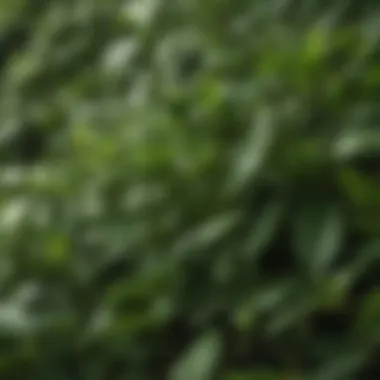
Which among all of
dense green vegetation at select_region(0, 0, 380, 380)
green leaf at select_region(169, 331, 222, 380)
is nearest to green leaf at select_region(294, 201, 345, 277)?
dense green vegetation at select_region(0, 0, 380, 380)

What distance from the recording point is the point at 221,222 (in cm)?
111

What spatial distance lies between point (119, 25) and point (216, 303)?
65cm

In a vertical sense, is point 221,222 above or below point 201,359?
above

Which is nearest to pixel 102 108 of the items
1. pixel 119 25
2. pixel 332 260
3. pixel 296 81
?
pixel 119 25

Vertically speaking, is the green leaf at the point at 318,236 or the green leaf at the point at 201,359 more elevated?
the green leaf at the point at 318,236

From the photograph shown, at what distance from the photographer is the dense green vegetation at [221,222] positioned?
108cm

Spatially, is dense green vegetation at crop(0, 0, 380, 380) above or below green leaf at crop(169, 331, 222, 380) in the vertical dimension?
above

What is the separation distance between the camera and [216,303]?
1.12 meters

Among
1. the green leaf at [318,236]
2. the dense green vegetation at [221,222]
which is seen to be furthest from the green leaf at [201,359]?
the green leaf at [318,236]

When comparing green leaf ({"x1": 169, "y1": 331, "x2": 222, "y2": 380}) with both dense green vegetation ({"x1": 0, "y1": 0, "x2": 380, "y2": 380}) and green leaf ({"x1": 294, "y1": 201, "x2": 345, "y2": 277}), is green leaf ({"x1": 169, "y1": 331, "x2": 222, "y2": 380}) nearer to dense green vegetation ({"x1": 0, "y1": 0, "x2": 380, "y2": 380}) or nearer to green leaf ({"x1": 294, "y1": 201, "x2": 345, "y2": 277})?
dense green vegetation ({"x1": 0, "y1": 0, "x2": 380, "y2": 380})

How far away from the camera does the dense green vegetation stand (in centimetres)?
108

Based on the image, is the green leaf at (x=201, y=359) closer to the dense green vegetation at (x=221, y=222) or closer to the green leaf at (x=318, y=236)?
the dense green vegetation at (x=221, y=222)

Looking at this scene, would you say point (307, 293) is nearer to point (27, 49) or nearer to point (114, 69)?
point (114, 69)

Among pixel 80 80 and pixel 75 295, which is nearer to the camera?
pixel 75 295
